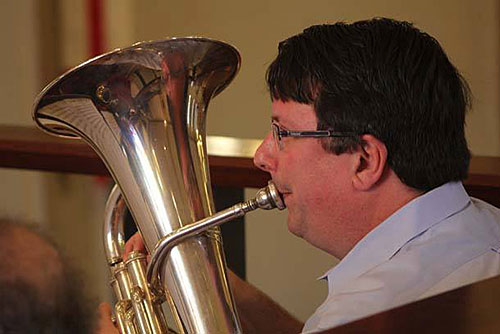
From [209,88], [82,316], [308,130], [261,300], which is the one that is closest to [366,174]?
[308,130]

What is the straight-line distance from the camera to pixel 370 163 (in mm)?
1291

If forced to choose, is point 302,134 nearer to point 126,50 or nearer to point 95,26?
point 126,50

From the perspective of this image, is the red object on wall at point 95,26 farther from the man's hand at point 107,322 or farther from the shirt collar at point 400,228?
the shirt collar at point 400,228

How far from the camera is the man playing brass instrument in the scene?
127 cm

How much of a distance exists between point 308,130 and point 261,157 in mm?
73

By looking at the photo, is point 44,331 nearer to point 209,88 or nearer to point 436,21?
point 209,88

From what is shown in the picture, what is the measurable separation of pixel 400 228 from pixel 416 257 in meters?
0.05

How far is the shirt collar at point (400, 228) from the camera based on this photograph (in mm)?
1260

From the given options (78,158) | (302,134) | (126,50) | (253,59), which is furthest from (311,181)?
(253,59)

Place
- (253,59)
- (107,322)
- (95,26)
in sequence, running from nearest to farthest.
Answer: (107,322) → (253,59) → (95,26)

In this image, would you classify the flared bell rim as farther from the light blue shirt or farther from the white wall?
the white wall

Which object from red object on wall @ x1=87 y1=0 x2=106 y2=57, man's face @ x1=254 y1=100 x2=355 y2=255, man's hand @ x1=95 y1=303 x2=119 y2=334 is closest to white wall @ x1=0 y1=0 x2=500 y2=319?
red object on wall @ x1=87 y1=0 x2=106 y2=57

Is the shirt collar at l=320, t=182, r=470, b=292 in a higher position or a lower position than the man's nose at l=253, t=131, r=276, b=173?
lower

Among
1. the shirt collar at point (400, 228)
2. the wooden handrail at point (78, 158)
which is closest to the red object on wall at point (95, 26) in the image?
the wooden handrail at point (78, 158)
